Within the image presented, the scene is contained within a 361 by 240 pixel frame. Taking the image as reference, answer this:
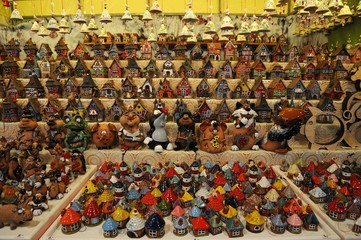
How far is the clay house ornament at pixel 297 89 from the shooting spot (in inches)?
171

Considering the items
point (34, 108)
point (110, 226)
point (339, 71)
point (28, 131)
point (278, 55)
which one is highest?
point (278, 55)

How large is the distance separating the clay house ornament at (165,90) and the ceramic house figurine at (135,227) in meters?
2.45

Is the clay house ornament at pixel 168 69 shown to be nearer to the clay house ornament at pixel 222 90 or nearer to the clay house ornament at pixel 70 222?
the clay house ornament at pixel 222 90

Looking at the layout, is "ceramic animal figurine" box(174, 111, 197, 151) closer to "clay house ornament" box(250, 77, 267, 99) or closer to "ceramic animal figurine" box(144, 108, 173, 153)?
"ceramic animal figurine" box(144, 108, 173, 153)

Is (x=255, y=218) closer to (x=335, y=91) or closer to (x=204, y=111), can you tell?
(x=204, y=111)

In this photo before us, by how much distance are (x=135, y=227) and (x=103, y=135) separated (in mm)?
1728

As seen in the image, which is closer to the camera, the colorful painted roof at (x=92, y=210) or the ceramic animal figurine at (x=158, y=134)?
the colorful painted roof at (x=92, y=210)

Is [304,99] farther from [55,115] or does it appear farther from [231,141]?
[55,115]

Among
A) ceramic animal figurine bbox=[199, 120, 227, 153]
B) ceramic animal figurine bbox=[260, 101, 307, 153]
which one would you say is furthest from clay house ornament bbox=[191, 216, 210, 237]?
ceramic animal figurine bbox=[260, 101, 307, 153]

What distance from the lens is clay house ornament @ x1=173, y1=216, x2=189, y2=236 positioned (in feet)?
7.29

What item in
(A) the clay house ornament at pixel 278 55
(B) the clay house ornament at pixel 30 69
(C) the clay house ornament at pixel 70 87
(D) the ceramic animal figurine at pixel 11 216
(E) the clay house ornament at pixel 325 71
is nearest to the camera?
(D) the ceramic animal figurine at pixel 11 216

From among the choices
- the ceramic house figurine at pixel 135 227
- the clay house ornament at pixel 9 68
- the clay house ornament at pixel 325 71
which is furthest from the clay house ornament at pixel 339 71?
the clay house ornament at pixel 9 68

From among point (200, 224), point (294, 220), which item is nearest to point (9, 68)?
point (200, 224)

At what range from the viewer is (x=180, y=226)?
2.22 m
